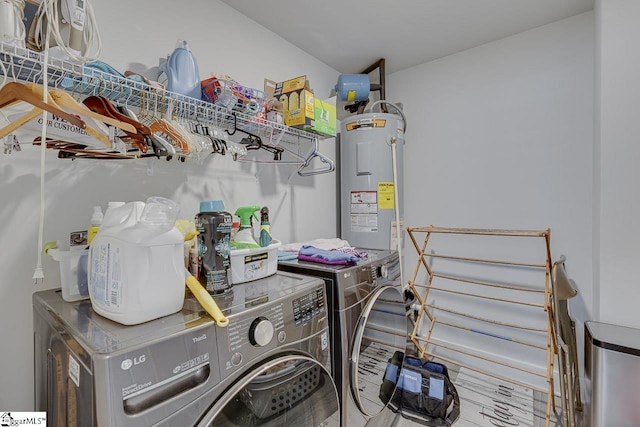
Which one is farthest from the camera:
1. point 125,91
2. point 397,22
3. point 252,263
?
point 397,22

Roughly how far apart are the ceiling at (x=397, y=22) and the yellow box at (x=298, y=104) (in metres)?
0.50

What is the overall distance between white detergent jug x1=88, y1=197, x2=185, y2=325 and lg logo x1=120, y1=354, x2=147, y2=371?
13 centimetres

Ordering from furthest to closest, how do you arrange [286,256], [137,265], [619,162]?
[286,256] < [619,162] < [137,265]

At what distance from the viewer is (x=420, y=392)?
61.9 inches

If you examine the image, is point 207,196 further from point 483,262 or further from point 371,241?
point 483,262

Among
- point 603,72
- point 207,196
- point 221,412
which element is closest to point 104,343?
point 221,412

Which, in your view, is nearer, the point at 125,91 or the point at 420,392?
the point at 125,91

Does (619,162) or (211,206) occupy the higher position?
(619,162)

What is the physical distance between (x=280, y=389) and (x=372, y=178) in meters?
1.52

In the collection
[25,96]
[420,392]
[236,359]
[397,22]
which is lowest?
[420,392]

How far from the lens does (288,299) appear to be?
909 mm

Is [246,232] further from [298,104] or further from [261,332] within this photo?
[298,104]

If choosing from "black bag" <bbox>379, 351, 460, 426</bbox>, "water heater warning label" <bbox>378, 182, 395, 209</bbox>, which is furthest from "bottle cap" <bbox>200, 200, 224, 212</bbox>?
"water heater warning label" <bbox>378, 182, 395, 209</bbox>

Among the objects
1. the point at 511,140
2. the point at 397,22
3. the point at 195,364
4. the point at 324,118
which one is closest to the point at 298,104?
the point at 324,118
